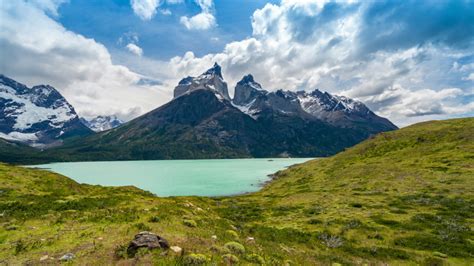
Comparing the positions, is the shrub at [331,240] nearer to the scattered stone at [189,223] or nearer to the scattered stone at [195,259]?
the scattered stone at [189,223]

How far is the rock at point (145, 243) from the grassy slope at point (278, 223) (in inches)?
34.5

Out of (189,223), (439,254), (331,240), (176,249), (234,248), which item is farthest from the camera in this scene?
(331,240)

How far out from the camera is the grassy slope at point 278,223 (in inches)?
691

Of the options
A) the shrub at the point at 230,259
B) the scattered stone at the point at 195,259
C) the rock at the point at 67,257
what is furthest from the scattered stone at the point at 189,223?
the rock at the point at 67,257

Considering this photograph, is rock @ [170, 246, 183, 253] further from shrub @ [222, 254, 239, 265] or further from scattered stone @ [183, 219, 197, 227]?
scattered stone @ [183, 219, 197, 227]

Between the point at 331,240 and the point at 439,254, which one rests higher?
the point at 439,254

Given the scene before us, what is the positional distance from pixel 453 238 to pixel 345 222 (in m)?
11.8

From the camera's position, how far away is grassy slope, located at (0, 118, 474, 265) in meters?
17.6

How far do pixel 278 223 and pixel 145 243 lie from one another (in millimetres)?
27262

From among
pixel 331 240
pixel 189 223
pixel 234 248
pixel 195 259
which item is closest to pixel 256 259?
pixel 234 248

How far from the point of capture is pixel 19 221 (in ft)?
69.9

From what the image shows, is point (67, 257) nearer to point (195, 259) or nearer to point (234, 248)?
point (195, 259)

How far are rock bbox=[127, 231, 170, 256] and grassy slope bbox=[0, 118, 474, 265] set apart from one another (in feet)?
2.88

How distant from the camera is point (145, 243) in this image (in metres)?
15.4
